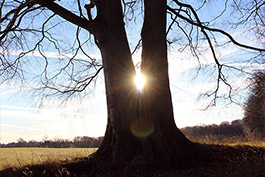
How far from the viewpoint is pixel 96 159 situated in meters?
5.31

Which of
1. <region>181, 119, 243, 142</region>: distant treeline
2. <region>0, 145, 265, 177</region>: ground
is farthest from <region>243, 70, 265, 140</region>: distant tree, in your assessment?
<region>0, 145, 265, 177</region>: ground

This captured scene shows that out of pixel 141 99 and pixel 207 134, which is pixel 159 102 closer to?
pixel 141 99

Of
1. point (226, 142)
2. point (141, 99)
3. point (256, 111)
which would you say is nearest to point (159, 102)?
point (141, 99)

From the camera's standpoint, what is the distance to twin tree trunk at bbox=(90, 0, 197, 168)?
4.94 metres

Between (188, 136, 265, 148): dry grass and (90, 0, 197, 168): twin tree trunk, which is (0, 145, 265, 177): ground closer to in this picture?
(90, 0, 197, 168): twin tree trunk

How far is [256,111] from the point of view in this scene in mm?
24359

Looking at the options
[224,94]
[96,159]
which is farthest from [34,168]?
[224,94]

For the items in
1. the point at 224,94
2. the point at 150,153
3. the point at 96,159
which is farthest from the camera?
the point at 224,94

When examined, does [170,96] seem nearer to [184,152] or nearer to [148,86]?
[148,86]

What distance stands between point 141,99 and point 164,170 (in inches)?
64.8

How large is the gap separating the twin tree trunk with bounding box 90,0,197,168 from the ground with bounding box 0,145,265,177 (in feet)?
0.84

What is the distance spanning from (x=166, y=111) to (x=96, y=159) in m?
1.89

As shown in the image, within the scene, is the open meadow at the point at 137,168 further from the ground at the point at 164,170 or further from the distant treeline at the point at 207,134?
the distant treeline at the point at 207,134

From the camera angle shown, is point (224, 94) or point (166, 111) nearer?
point (166, 111)
